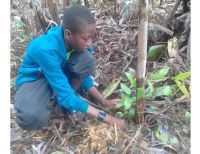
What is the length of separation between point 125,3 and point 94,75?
43cm

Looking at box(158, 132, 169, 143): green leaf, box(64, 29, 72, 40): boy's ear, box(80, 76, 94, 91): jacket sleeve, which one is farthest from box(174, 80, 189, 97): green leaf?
box(64, 29, 72, 40): boy's ear

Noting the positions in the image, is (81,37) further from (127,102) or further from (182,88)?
(182,88)

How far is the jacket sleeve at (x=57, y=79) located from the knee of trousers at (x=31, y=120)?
0.33 ft

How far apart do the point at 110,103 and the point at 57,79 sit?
0.79 ft

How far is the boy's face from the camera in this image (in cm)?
123

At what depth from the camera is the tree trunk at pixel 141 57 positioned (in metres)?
1.17

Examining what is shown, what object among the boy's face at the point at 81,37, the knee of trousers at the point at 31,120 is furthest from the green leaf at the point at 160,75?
the knee of trousers at the point at 31,120

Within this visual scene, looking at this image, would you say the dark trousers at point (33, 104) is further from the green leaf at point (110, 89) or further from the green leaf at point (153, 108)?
the green leaf at point (153, 108)

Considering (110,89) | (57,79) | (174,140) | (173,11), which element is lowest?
(174,140)

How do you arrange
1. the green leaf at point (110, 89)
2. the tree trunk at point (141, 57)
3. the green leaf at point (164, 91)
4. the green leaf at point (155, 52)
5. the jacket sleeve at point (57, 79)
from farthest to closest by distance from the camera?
the green leaf at point (155, 52) → the green leaf at point (110, 89) → the green leaf at point (164, 91) → the jacket sleeve at point (57, 79) → the tree trunk at point (141, 57)

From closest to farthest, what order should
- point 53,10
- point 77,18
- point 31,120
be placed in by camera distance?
point 77,18 → point 31,120 → point 53,10

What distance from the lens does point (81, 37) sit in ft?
4.09

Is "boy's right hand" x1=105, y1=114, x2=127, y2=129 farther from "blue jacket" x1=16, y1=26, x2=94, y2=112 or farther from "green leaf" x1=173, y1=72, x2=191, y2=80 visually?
"green leaf" x1=173, y1=72, x2=191, y2=80

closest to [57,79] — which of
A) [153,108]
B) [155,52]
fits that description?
[153,108]
